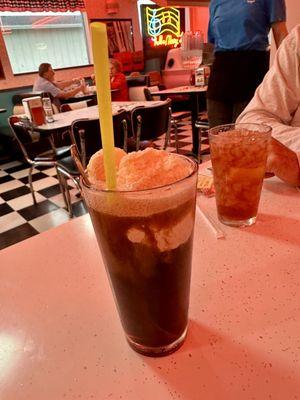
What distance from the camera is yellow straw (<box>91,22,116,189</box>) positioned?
29cm

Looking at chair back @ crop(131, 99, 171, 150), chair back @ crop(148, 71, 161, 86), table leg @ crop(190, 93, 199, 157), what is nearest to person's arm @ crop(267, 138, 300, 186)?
chair back @ crop(131, 99, 171, 150)

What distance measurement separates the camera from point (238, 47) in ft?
7.11

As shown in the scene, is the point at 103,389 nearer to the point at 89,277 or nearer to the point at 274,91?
the point at 89,277

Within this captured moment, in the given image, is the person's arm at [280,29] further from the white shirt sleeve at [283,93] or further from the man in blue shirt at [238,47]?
the white shirt sleeve at [283,93]

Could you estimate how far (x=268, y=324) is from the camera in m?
0.44

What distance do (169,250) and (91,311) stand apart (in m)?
0.21

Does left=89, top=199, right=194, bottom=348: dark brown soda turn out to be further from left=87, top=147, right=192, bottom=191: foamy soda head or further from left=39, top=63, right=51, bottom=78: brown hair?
left=39, top=63, right=51, bottom=78: brown hair

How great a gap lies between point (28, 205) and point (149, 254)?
306 centimetres

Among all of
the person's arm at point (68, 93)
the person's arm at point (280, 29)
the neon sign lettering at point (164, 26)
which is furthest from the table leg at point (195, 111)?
the neon sign lettering at point (164, 26)

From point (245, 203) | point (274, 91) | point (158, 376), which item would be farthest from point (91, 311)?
point (274, 91)

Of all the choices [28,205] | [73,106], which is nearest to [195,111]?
[73,106]

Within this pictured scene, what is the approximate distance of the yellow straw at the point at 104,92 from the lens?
29cm

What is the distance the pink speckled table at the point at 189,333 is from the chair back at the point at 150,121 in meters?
2.16

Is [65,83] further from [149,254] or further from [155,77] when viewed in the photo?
[149,254]
